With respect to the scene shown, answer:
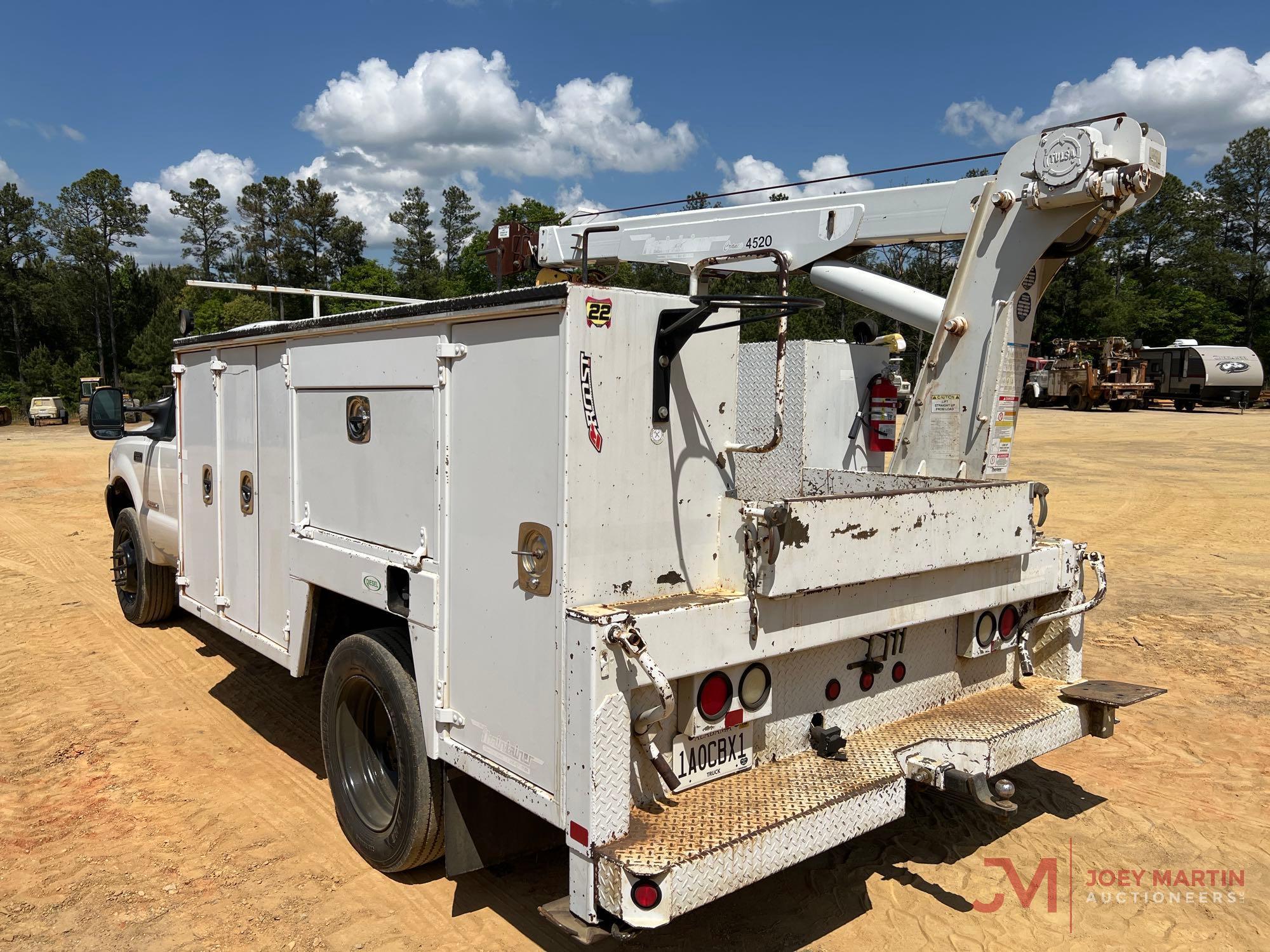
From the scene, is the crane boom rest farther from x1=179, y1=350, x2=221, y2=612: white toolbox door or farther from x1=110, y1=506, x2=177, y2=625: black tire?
x1=110, y1=506, x2=177, y2=625: black tire

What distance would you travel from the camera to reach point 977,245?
5.65 metres

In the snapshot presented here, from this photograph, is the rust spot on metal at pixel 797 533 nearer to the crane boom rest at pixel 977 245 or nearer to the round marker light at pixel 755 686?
the round marker light at pixel 755 686

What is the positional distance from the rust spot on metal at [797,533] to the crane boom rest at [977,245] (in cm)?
217

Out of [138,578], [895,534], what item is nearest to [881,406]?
[895,534]

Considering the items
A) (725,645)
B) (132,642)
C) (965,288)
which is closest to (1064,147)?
(965,288)

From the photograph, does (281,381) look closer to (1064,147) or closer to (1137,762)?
(1064,147)

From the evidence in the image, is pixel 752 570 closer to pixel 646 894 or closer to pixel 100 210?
pixel 646 894

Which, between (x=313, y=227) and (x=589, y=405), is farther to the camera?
(x=313, y=227)

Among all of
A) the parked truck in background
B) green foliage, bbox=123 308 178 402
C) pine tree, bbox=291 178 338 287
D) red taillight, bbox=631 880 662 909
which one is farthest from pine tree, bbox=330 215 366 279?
red taillight, bbox=631 880 662 909

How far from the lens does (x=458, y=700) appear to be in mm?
3189

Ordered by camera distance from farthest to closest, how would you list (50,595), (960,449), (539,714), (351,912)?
(50,595), (960,449), (351,912), (539,714)

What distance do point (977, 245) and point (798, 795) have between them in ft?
13.0

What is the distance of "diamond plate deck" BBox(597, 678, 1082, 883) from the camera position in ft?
8.67

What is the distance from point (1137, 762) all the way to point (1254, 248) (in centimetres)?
6989
